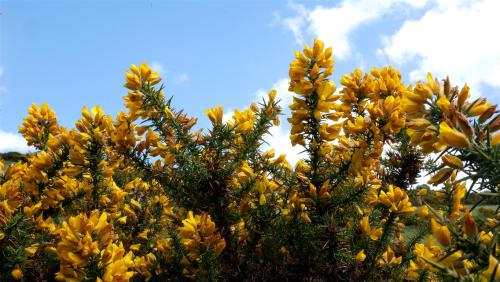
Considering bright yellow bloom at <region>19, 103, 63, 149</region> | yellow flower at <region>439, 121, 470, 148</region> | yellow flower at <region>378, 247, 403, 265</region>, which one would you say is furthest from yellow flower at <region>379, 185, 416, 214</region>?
bright yellow bloom at <region>19, 103, 63, 149</region>

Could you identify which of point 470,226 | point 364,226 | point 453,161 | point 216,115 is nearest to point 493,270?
point 470,226

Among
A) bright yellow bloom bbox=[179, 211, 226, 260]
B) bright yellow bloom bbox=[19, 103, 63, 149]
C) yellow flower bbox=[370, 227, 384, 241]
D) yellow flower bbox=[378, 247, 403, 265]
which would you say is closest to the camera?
bright yellow bloom bbox=[179, 211, 226, 260]

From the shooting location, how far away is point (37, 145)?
151 inches

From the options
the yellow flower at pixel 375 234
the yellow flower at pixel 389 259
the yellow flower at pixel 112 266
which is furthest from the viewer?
the yellow flower at pixel 389 259

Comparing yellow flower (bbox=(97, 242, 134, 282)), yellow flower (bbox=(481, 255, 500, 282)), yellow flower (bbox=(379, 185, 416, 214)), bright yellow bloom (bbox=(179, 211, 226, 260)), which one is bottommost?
yellow flower (bbox=(481, 255, 500, 282))

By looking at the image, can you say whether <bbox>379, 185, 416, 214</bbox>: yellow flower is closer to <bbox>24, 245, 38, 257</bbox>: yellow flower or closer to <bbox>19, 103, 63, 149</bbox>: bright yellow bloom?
<bbox>24, 245, 38, 257</bbox>: yellow flower

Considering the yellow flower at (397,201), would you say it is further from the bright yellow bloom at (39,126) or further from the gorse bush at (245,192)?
the bright yellow bloom at (39,126)

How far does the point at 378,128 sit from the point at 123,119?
1.47 metres

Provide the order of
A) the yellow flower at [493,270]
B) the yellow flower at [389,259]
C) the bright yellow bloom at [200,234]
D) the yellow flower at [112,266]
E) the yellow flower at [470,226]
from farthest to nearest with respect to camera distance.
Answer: the yellow flower at [389,259] → the bright yellow bloom at [200,234] → the yellow flower at [112,266] → the yellow flower at [470,226] → the yellow flower at [493,270]

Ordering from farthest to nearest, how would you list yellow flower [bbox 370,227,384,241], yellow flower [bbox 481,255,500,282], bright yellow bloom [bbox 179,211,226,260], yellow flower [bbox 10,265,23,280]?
→ 1. yellow flower [bbox 370,227,384,241]
2. yellow flower [bbox 10,265,23,280]
3. bright yellow bloom [bbox 179,211,226,260]
4. yellow flower [bbox 481,255,500,282]

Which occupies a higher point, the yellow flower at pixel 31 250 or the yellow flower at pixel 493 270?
the yellow flower at pixel 31 250

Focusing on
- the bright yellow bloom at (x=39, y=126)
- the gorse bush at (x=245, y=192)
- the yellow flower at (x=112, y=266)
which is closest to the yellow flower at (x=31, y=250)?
the gorse bush at (x=245, y=192)

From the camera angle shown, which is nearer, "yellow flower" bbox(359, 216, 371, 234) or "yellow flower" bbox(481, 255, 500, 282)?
"yellow flower" bbox(481, 255, 500, 282)

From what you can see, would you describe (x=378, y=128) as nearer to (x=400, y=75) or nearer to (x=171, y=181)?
(x=400, y=75)
